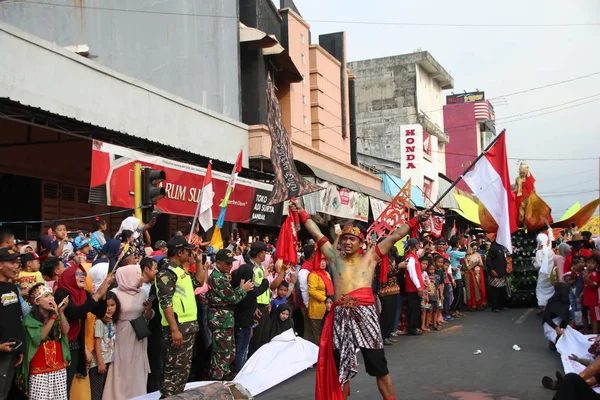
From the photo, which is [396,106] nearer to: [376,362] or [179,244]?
[179,244]

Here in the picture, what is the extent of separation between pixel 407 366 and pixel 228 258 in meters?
3.14

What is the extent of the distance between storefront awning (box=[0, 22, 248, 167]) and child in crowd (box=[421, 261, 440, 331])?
6430mm

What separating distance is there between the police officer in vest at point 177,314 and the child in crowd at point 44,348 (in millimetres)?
962

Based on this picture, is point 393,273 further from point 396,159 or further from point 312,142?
point 396,159

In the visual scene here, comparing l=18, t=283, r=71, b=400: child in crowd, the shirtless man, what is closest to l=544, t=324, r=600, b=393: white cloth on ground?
the shirtless man

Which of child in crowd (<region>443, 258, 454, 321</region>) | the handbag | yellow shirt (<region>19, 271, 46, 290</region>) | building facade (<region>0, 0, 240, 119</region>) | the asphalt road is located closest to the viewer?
yellow shirt (<region>19, 271, 46, 290</region>)

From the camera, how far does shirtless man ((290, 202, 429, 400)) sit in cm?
652

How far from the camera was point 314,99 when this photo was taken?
84.4 ft

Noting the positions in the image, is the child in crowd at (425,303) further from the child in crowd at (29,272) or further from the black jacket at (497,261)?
the child in crowd at (29,272)

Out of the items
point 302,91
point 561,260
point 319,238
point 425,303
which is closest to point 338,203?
point 302,91

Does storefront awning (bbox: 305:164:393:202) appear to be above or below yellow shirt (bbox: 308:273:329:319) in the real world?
above

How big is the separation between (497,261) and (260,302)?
9.22 meters

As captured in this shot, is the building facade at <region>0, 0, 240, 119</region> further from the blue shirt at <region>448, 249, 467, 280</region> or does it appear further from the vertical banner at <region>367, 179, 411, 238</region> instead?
the blue shirt at <region>448, 249, 467, 280</region>

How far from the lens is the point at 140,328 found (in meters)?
7.76
